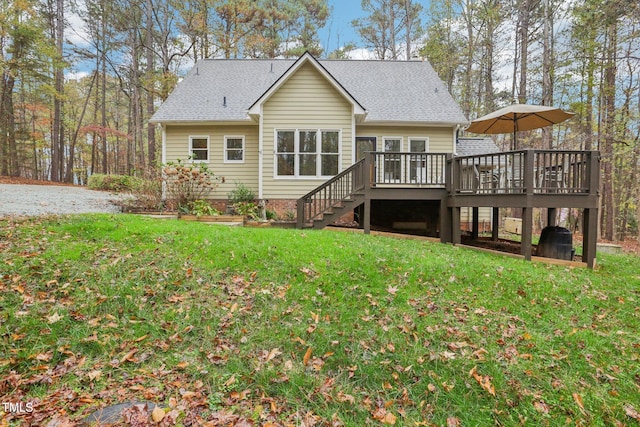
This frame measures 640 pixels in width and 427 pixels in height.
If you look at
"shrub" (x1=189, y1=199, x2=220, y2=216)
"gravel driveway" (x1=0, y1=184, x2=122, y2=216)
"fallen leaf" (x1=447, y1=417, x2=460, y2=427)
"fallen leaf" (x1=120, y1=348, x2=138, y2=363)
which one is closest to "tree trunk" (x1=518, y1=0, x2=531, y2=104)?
"shrub" (x1=189, y1=199, x2=220, y2=216)

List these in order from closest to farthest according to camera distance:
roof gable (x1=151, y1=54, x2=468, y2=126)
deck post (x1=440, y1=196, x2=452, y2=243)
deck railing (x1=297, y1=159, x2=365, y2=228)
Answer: deck post (x1=440, y1=196, x2=452, y2=243)
deck railing (x1=297, y1=159, x2=365, y2=228)
roof gable (x1=151, y1=54, x2=468, y2=126)

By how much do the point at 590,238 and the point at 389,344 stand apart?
6.02 m

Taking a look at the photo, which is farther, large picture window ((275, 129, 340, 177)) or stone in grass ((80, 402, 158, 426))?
large picture window ((275, 129, 340, 177))

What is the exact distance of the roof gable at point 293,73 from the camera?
10617mm

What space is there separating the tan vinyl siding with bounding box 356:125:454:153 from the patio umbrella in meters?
3.12

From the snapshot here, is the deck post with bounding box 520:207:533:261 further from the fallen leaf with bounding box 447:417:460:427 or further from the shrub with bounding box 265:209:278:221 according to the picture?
the shrub with bounding box 265:209:278:221

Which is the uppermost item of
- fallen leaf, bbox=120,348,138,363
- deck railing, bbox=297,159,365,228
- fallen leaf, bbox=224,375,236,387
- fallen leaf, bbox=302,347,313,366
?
deck railing, bbox=297,159,365,228

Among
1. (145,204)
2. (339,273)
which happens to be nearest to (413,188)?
(339,273)

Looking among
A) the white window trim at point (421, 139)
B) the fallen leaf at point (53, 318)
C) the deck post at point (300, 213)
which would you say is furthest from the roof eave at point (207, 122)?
the fallen leaf at point (53, 318)

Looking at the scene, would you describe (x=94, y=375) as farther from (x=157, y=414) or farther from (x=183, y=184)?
(x=183, y=184)

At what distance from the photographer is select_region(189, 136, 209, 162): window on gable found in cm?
1252

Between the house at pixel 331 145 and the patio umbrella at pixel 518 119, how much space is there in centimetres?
91

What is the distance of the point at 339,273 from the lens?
5.08m

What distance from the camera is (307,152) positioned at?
11344 millimetres
